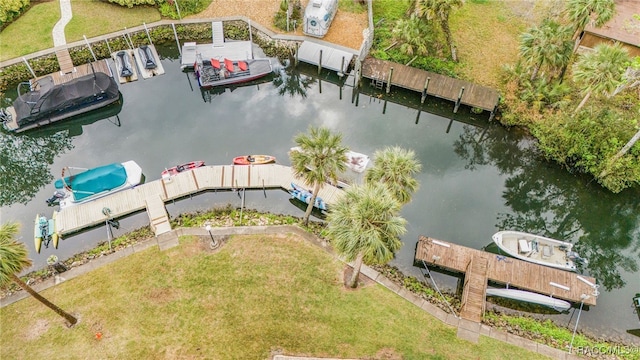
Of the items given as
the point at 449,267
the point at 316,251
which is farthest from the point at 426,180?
the point at 316,251

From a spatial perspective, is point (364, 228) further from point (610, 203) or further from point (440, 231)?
point (610, 203)

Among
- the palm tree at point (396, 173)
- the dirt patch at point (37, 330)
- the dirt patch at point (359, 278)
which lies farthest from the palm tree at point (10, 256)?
the palm tree at point (396, 173)

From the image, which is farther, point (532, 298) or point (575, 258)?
point (575, 258)

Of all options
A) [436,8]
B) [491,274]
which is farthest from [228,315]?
[436,8]

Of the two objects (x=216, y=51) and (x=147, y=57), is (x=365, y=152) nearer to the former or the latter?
(x=216, y=51)

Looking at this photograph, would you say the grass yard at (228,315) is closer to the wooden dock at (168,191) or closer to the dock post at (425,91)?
the wooden dock at (168,191)

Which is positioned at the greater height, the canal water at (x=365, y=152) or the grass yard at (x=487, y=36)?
the grass yard at (x=487, y=36)
